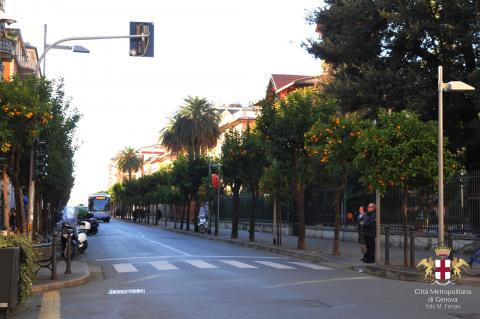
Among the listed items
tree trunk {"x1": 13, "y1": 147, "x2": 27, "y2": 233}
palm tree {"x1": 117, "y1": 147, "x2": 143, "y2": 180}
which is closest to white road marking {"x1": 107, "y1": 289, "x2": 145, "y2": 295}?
tree trunk {"x1": 13, "y1": 147, "x2": 27, "y2": 233}

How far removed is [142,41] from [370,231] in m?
9.29

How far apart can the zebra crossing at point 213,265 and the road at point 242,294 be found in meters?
0.03

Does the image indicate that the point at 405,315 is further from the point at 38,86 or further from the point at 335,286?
the point at 38,86

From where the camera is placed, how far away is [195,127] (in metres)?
67.1

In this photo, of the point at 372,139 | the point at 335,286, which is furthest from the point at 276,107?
the point at 335,286

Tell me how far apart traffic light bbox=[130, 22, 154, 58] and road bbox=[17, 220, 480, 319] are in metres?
5.61

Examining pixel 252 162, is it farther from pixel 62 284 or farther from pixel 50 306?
pixel 50 306

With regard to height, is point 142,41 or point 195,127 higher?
point 195,127

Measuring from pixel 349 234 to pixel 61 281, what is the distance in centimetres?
2081

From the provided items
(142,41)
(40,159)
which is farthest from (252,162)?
(142,41)

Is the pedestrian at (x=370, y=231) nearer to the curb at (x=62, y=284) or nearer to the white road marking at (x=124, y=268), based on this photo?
the white road marking at (x=124, y=268)

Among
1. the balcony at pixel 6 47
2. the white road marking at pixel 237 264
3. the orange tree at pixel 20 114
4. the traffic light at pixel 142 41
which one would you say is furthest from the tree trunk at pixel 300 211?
the balcony at pixel 6 47

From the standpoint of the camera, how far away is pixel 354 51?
2927cm

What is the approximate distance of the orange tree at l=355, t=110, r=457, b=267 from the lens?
1712 centimetres
